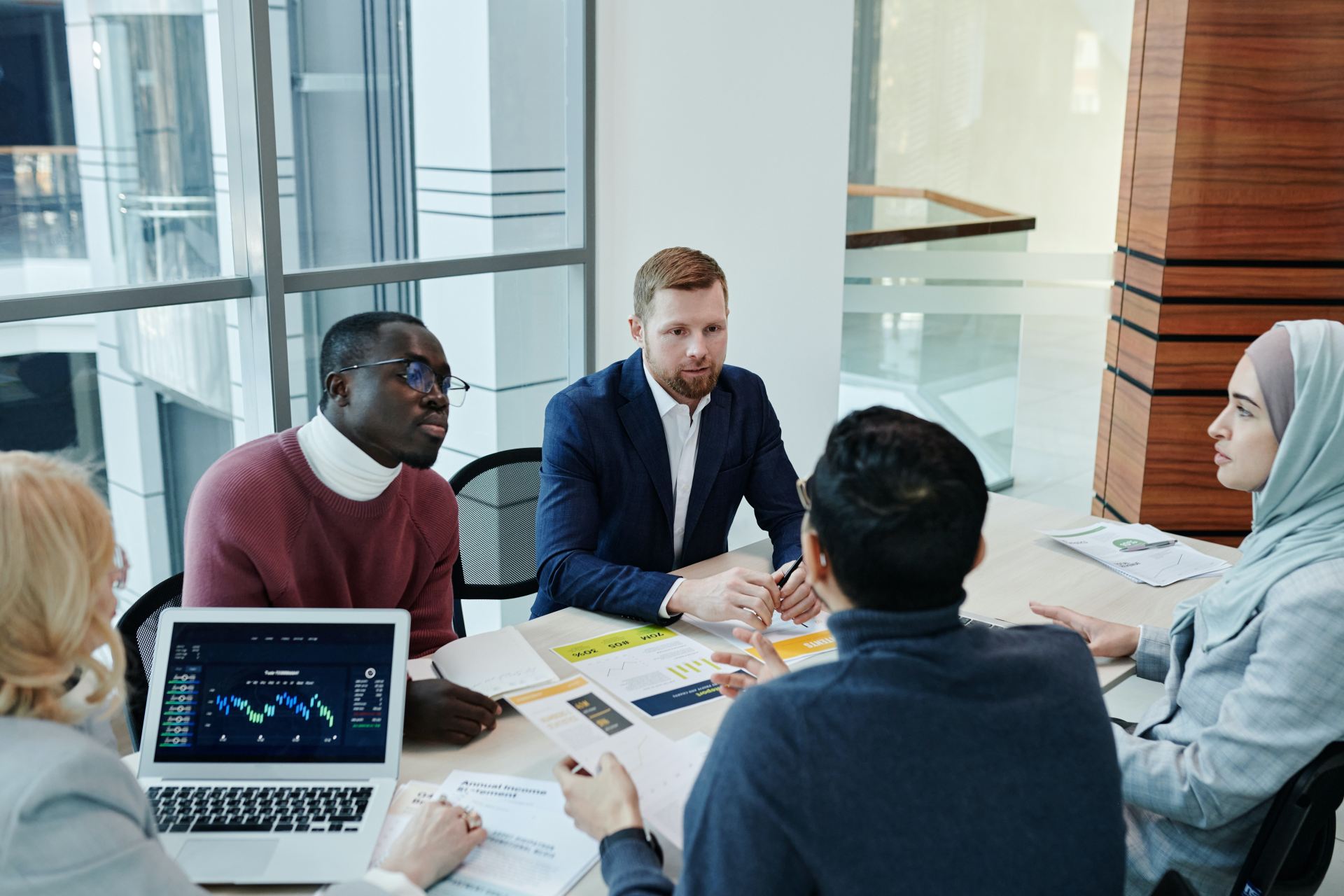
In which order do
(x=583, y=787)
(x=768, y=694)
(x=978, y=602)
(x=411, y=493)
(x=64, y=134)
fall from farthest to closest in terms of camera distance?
(x=64, y=134), (x=978, y=602), (x=411, y=493), (x=583, y=787), (x=768, y=694)

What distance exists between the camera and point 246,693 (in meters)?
1.51

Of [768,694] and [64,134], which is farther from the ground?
[64,134]

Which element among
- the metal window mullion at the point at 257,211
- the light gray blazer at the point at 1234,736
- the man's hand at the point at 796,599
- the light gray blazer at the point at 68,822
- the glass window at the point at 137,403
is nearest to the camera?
the light gray blazer at the point at 68,822

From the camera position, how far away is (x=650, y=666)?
192cm

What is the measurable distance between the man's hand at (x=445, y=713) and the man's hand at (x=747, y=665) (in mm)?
374

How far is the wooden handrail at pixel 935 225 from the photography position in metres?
4.48

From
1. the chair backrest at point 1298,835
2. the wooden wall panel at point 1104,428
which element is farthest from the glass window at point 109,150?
the wooden wall panel at point 1104,428

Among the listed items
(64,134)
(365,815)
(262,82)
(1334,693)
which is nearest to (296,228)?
(262,82)

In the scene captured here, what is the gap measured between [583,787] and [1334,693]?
0.98 metres

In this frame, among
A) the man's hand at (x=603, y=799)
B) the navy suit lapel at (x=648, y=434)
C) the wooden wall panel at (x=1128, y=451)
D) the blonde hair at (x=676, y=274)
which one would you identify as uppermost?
the blonde hair at (x=676, y=274)

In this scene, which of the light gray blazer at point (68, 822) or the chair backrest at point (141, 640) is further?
the chair backrest at point (141, 640)

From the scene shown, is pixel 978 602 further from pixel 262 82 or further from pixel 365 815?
pixel 262 82

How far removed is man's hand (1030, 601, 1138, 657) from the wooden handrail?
261 centimetres

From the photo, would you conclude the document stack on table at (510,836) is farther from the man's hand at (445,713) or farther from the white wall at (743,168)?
the white wall at (743,168)
